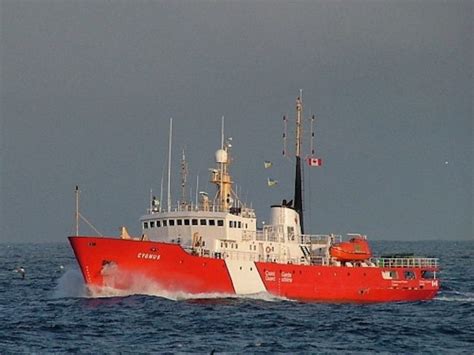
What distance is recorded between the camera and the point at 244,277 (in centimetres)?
5588

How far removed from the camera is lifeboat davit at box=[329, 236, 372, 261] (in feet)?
202

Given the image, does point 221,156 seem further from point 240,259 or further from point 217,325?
point 217,325

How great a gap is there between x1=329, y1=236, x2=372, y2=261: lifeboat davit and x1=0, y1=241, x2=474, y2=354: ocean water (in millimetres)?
3545

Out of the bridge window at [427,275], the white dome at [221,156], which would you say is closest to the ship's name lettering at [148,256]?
the white dome at [221,156]

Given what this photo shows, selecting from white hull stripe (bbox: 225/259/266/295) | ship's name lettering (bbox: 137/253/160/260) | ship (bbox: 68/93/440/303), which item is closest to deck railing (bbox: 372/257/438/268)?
ship (bbox: 68/93/440/303)

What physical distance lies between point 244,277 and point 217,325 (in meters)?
10.3

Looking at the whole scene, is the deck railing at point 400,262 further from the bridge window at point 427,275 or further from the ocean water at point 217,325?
the ocean water at point 217,325

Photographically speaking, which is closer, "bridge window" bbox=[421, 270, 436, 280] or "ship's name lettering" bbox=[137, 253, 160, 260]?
"ship's name lettering" bbox=[137, 253, 160, 260]

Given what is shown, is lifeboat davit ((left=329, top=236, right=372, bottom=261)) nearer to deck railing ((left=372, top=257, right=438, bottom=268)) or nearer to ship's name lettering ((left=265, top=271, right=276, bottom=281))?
deck railing ((left=372, top=257, right=438, bottom=268))

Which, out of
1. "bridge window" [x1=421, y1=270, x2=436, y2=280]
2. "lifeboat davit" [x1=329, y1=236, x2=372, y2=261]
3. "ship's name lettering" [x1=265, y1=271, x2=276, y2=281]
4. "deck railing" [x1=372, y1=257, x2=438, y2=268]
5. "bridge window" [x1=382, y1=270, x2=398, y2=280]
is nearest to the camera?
"ship's name lettering" [x1=265, y1=271, x2=276, y2=281]

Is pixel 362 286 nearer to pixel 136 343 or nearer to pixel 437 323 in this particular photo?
pixel 437 323

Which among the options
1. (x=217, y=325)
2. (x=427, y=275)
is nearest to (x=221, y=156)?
(x=427, y=275)

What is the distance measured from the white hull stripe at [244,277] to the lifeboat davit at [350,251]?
663 centimetres

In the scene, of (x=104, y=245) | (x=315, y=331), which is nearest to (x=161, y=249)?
(x=104, y=245)
